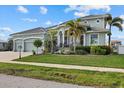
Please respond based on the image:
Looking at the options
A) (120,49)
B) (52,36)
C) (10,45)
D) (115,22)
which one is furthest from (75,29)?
(10,45)

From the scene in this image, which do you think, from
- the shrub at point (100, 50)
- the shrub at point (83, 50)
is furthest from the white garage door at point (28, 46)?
the shrub at point (100, 50)

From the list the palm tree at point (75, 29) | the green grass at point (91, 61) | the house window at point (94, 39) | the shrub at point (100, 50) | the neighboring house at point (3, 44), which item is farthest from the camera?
the neighboring house at point (3, 44)

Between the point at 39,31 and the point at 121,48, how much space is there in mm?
12796

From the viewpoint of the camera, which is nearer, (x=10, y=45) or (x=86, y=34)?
(x=86, y=34)

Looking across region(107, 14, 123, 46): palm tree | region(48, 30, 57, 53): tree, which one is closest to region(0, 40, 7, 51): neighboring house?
region(48, 30, 57, 53): tree

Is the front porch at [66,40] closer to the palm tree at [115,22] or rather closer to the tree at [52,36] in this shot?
the tree at [52,36]

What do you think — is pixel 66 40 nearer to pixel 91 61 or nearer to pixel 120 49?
pixel 120 49

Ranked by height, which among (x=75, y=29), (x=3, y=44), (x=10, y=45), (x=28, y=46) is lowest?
(x=28, y=46)

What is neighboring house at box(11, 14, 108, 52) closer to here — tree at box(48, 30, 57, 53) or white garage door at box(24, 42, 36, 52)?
white garage door at box(24, 42, 36, 52)

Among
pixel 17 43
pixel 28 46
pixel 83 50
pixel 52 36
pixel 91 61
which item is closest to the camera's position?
pixel 91 61

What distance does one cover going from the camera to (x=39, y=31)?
1323 inches
